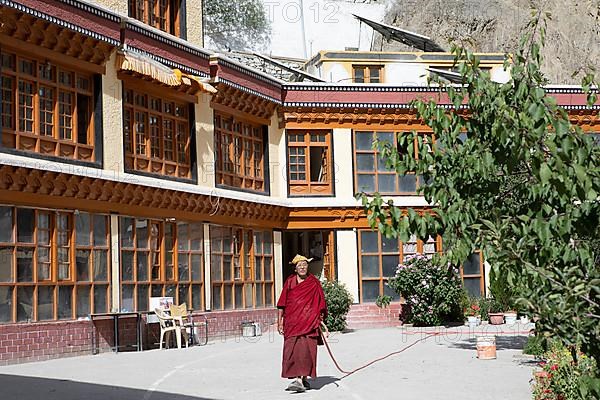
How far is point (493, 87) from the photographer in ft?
25.1

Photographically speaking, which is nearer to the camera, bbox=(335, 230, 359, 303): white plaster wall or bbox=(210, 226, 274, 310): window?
bbox=(210, 226, 274, 310): window

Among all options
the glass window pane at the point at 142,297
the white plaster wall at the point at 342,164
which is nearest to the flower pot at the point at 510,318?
the white plaster wall at the point at 342,164

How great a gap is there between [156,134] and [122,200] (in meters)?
2.82

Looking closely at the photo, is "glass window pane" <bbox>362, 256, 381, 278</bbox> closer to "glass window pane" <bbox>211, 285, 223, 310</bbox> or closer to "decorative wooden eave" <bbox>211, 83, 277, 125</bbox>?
"decorative wooden eave" <bbox>211, 83, 277, 125</bbox>

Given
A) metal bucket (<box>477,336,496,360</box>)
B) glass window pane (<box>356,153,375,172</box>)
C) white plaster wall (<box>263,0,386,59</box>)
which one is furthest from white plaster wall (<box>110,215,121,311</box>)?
white plaster wall (<box>263,0,386,59</box>)

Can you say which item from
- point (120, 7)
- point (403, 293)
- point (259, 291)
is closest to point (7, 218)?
point (120, 7)

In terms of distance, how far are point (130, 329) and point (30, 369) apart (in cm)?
497

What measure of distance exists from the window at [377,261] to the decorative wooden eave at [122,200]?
9.73ft

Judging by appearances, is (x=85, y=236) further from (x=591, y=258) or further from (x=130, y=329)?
(x=591, y=258)

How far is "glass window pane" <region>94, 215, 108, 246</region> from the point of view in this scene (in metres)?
21.7

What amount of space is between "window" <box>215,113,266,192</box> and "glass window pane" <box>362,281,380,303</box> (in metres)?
4.55

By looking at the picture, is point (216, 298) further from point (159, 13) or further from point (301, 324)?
point (301, 324)

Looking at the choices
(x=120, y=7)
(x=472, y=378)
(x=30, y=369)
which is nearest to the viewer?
(x=472, y=378)

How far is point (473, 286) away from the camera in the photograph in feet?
105
